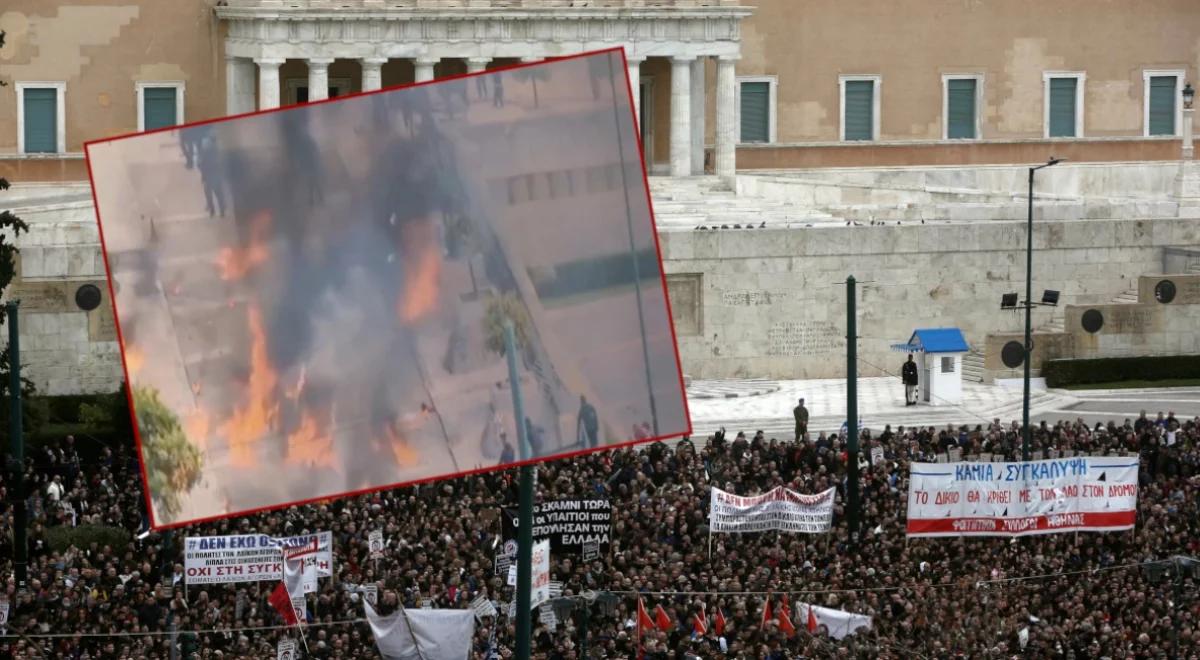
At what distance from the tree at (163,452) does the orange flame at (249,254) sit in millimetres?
682

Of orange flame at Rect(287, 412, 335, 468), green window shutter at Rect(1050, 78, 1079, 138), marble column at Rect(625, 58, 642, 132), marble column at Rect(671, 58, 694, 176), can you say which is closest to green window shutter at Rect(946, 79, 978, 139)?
green window shutter at Rect(1050, 78, 1079, 138)

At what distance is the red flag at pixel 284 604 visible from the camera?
2681cm

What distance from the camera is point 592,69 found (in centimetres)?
1193

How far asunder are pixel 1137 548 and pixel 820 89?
130 ft

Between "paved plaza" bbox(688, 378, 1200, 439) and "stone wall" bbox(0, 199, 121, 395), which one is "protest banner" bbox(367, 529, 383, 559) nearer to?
"paved plaza" bbox(688, 378, 1200, 439)

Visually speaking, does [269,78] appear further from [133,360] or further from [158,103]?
[133,360]

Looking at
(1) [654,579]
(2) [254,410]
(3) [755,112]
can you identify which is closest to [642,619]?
(1) [654,579]

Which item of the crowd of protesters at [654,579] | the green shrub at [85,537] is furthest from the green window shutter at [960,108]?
the green shrub at [85,537]

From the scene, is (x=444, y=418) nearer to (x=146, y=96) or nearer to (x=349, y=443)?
(x=349, y=443)

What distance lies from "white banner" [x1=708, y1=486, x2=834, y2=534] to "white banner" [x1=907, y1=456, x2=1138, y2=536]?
1.24 m

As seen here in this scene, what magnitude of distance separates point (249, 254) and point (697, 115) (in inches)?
2088

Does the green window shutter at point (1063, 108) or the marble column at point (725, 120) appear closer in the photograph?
the marble column at point (725, 120)

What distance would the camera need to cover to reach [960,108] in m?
71.2

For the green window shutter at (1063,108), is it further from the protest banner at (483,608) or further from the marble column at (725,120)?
the protest banner at (483,608)
